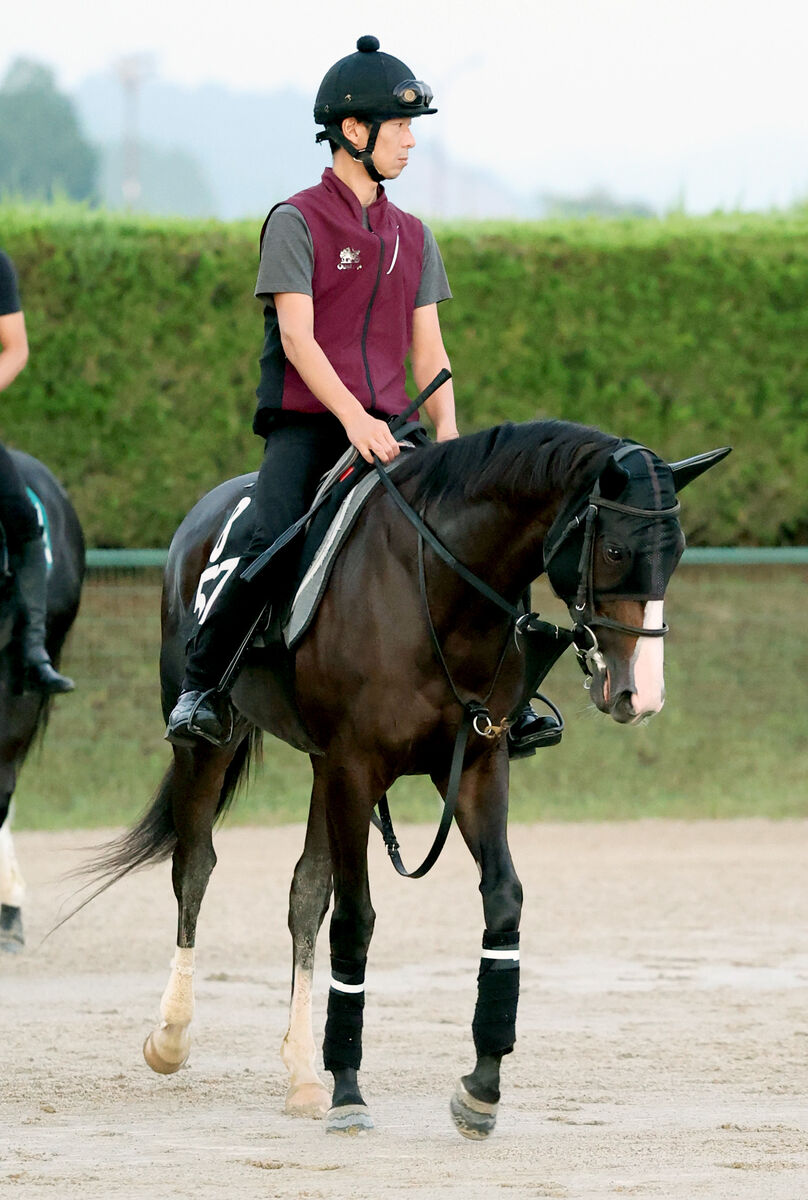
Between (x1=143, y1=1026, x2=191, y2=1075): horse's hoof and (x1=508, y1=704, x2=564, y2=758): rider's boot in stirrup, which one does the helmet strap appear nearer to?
(x1=508, y1=704, x2=564, y2=758): rider's boot in stirrup

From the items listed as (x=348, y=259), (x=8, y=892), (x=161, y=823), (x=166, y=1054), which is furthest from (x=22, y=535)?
(x=348, y=259)

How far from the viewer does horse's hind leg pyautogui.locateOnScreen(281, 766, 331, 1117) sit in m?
5.24

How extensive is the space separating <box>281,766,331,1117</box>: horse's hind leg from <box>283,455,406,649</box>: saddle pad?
0.53m

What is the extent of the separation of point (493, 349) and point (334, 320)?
7337mm

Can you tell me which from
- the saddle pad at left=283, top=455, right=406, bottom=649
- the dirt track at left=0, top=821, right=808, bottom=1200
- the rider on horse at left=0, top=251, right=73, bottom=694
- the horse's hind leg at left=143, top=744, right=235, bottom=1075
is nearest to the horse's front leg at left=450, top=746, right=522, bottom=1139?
the dirt track at left=0, top=821, right=808, bottom=1200

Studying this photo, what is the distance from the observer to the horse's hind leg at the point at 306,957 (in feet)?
17.2

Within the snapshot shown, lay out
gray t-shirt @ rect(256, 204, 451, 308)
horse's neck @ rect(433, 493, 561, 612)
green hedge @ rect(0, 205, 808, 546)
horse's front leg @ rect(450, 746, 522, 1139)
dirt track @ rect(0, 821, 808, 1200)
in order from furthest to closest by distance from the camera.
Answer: green hedge @ rect(0, 205, 808, 546), gray t-shirt @ rect(256, 204, 451, 308), horse's front leg @ rect(450, 746, 522, 1139), horse's neck @ rect(433, 493, 561, 612), dirt track @ rect(0, 821, 808, 1200)

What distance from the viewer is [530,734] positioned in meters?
5.30

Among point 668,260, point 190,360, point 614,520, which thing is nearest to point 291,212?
point 614,520

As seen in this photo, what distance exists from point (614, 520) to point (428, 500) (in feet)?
2.37

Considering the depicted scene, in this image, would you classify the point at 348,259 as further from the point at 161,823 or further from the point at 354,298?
the point at 161,823

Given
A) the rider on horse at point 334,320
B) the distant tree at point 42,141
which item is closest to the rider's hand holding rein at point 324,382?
the rider on horse at point 334,320

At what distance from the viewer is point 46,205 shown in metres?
12.3

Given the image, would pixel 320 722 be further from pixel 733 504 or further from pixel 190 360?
pixel 733 504
